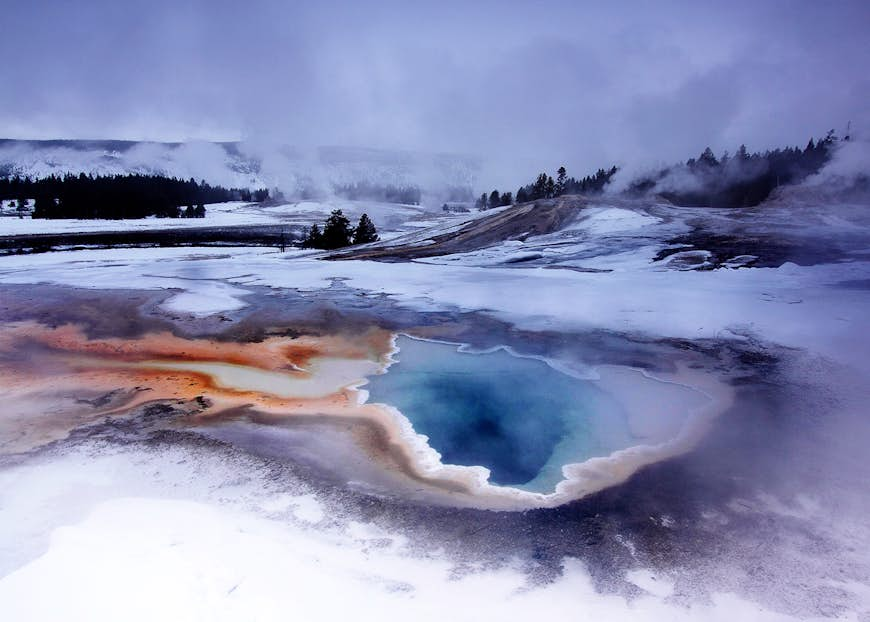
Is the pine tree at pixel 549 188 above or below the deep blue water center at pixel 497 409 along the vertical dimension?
above

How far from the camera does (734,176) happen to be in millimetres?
41531

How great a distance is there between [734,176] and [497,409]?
43.0m

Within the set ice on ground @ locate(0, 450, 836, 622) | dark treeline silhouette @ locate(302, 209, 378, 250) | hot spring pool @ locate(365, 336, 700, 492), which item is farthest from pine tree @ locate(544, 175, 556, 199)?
ice on ground @ locate(0, 450, 836, 622)

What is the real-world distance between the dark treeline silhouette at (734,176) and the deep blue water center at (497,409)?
3659 cm

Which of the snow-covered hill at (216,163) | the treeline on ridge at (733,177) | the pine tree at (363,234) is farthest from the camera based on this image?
the snow-covered hill at (216,163)

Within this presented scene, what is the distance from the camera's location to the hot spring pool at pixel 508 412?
5223 millimetres

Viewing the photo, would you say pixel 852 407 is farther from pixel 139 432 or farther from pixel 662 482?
pixel 139 432

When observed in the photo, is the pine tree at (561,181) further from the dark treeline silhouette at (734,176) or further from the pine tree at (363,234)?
the pine tree at (363,234)

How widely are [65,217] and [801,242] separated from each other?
63.2 metres

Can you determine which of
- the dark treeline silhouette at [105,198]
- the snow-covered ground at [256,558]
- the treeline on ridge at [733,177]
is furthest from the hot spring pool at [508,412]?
the dark treeline silhouette at [105,198]

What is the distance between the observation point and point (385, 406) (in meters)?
6.37

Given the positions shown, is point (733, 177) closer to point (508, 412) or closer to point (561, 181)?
point (561, 181)

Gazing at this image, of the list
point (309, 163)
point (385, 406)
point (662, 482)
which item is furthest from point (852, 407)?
point (309, 163)

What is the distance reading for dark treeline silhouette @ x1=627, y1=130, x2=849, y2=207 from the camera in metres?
37.6
